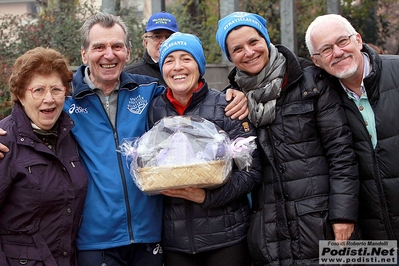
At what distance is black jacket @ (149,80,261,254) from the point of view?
3654 mm

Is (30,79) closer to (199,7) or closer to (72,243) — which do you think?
(72,243)

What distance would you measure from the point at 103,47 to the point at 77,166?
83 cm

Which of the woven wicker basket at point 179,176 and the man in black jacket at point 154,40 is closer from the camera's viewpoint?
the woven wicker basket at point 179,176

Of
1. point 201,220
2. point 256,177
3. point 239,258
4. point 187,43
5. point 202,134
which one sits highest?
point 187,43

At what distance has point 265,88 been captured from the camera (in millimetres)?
3730

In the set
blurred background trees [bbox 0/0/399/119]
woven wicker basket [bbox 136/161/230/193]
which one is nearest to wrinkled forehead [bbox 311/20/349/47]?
woven wicker basket [bbox 136/161/230/193]

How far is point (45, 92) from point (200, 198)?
3.76 feet

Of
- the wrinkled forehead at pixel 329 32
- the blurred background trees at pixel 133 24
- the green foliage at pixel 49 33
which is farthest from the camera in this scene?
the blurred background trees at pixel 133 24

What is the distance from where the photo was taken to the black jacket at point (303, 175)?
11.9ft

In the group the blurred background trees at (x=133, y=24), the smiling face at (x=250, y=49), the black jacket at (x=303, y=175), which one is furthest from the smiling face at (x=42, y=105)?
the blurred background trees at (x=133, y=24)

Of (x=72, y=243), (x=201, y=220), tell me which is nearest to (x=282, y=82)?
(x=201, y=220)

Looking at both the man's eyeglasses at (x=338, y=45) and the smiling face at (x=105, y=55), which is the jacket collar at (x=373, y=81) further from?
the smiling face at (x=105, y=55)

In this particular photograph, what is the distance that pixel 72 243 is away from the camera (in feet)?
11.7

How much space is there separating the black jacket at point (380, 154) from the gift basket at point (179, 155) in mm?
860
